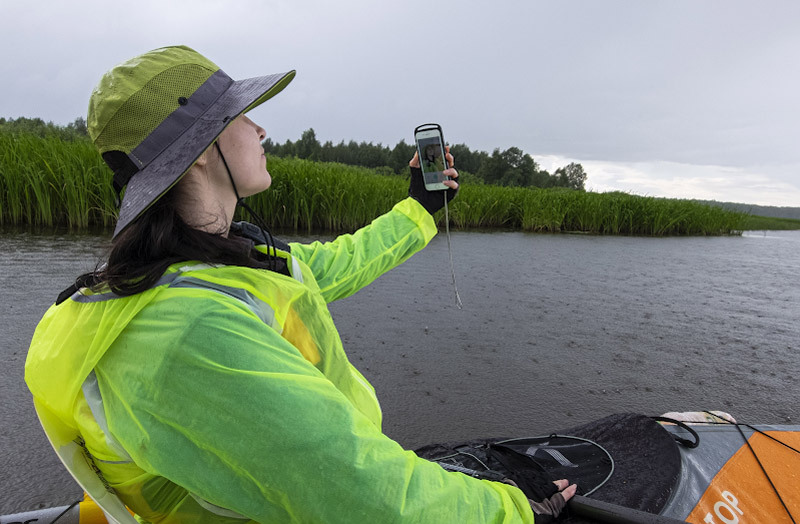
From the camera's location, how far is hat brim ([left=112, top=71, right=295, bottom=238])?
2.81 feet

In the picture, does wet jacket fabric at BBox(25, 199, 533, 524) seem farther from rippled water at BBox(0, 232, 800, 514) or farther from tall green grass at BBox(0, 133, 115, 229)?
tall green grass at BBox(0, 133, 115, 229)

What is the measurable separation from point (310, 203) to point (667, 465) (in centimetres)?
689

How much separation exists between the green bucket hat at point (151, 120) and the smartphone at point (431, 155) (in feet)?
2.96

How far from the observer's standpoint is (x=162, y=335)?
2.40ft

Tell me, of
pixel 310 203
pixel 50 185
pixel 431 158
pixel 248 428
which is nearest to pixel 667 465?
pixel 431 158

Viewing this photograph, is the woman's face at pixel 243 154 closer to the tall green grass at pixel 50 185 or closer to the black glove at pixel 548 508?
the black glove at pixel 548 508

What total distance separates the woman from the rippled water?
134 cm

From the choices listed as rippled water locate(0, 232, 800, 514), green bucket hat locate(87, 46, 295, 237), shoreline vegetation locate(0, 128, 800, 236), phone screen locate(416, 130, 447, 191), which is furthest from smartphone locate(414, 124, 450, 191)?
shoreline vegetation locate(0, 128, 800, 236)

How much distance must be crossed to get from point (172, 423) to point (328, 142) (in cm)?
5146

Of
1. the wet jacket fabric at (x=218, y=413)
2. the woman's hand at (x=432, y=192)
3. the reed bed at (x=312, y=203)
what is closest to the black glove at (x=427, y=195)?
the woman's hand at (x=432, y=192)

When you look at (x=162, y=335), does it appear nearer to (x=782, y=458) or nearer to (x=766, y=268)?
(x=782, y=458)

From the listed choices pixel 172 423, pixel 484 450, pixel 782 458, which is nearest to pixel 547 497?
pixel 484 450

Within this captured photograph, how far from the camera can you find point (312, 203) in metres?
7.71

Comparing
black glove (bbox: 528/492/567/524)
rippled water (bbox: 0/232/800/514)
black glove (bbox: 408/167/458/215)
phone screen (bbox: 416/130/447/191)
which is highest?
phone screen (bbox: 416/130/447/191)
